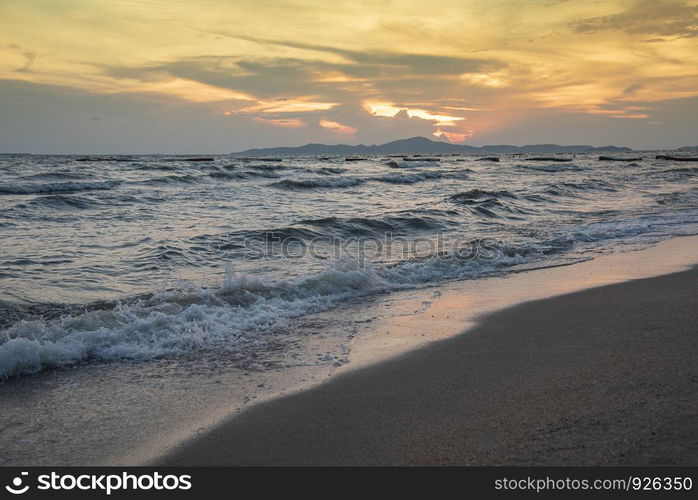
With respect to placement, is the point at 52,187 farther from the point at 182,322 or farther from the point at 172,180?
the point at 182,322

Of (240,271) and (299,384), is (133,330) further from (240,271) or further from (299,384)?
(240,271)

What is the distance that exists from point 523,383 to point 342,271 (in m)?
4.49

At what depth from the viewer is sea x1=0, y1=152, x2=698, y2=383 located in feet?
16.8

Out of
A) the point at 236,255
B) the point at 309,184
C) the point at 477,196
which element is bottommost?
the point at 236,255

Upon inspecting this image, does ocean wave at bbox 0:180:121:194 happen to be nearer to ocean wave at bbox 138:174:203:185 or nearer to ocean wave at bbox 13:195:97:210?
ocean wave at bbox 138:174:203:185

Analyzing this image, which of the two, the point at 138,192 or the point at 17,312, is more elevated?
the point at 138,192

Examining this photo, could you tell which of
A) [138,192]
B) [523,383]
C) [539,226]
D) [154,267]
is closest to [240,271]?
[154,267]

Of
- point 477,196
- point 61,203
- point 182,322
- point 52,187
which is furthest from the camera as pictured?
point 52,187

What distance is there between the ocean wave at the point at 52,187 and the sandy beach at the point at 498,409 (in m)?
23.2

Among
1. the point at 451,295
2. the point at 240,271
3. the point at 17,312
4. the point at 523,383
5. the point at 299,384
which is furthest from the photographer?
the point at 240,271

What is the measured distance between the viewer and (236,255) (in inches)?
388

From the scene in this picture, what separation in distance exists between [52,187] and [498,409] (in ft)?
84.2

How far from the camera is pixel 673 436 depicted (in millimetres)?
2689

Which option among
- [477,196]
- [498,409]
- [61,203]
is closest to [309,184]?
[477,196]
